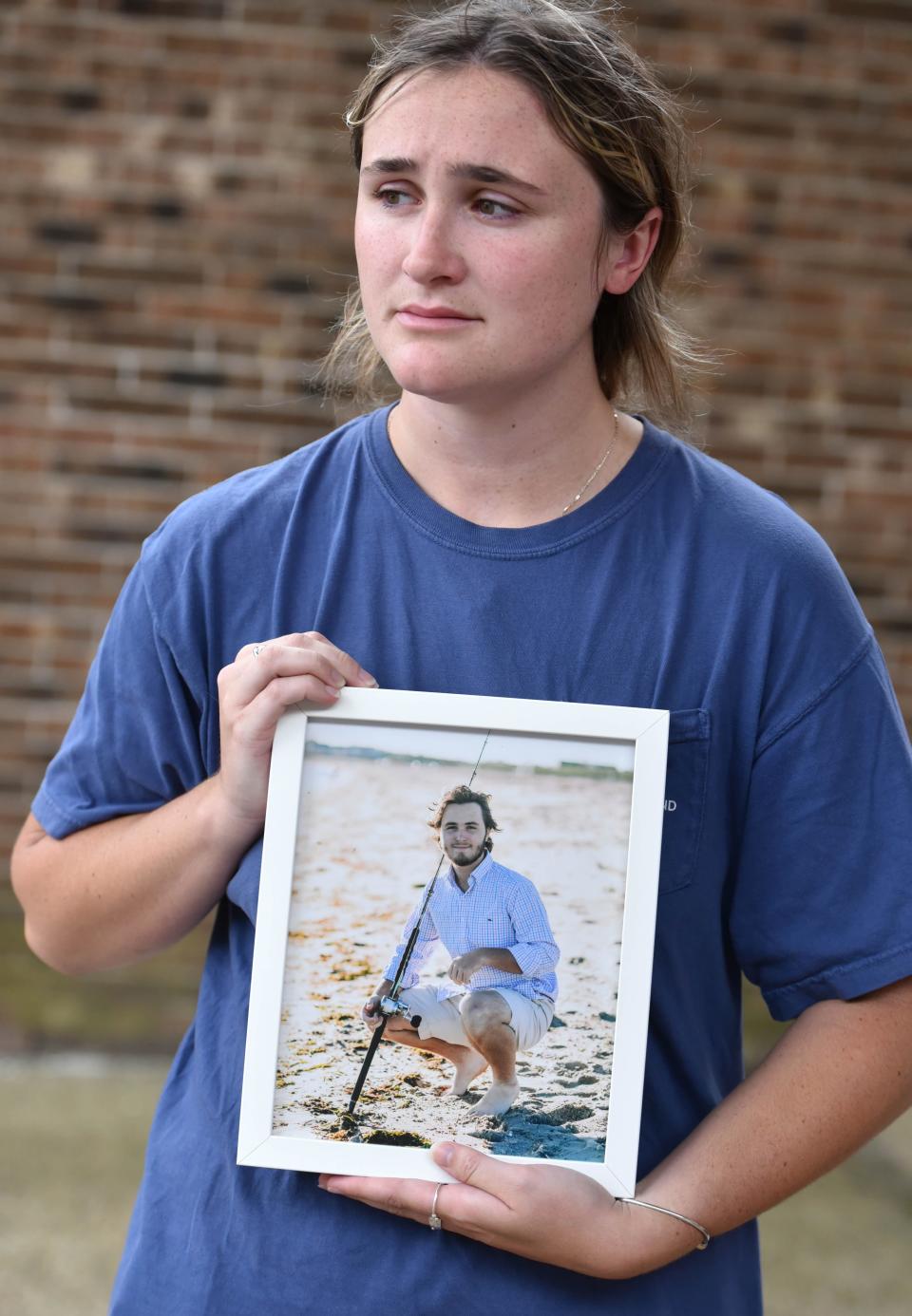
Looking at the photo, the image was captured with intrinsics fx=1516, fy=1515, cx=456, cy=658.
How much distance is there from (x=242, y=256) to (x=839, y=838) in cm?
320

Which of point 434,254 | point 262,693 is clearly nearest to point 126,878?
point 262,693

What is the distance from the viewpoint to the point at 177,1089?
1.56m

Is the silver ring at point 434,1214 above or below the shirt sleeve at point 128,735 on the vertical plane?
below

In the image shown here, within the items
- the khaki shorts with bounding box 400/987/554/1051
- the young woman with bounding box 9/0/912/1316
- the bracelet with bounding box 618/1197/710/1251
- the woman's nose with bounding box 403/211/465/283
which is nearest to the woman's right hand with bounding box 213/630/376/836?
the young woman with bounding box 9/0/912/1316

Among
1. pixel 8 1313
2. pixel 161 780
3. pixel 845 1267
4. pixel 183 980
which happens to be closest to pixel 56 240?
pixel 183 980

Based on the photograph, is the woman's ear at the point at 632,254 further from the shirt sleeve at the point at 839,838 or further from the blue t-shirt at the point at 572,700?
the shirt sleeve at the point at 839,838

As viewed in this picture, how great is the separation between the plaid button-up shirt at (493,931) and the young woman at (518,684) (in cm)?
15

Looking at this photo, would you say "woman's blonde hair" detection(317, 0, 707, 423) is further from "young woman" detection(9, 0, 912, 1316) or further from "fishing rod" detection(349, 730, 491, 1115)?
"fishing rod" detection(349, 730, 491, 1115)

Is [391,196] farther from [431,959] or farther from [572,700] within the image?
[431,959]

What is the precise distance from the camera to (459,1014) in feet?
4.34

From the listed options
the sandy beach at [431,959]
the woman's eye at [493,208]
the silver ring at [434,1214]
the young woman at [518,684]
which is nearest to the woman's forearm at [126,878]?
the young woman at [518,684]

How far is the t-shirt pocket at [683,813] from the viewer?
1422mm

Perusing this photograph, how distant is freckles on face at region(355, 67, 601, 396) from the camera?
134cm

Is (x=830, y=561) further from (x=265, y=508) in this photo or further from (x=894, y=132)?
(x=894, y=132)
